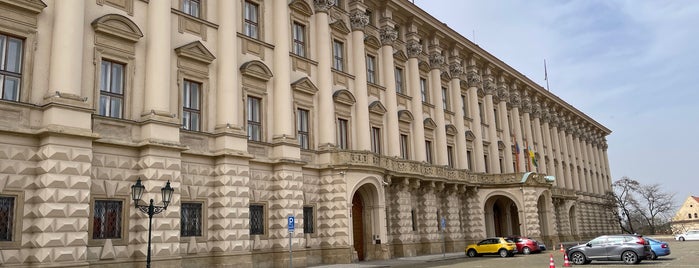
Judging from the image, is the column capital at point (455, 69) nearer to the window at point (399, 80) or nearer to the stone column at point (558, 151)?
the window at point (399, 80)

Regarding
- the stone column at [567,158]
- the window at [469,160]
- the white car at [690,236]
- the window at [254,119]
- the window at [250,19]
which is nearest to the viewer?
the window at [254,119]

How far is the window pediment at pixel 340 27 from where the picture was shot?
3303 centimetres

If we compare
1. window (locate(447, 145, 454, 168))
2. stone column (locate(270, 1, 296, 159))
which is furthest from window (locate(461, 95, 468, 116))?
stone column (locate(270, 1, 296, 159))

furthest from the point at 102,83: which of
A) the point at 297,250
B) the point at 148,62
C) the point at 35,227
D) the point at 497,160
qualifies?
the point at 497,160

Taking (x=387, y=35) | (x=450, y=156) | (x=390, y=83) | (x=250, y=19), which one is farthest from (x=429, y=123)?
(x=250, y=19)

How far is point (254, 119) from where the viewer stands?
88.7 ft

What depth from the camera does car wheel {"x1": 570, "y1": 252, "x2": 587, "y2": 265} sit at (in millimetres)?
26766

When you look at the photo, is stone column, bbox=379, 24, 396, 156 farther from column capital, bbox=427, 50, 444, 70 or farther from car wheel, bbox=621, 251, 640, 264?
car wheel, bbox=621, 251, 640, 264

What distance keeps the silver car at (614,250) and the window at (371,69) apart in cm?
1561

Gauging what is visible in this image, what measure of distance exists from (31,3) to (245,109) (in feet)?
32.4

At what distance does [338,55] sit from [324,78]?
3385 mm

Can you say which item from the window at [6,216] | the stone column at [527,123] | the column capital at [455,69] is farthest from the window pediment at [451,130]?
the window at [6,216]

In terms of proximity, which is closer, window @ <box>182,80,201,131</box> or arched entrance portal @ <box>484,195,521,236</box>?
window @ <box>182,80,201,131</box>

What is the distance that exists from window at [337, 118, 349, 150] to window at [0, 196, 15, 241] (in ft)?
57.3
